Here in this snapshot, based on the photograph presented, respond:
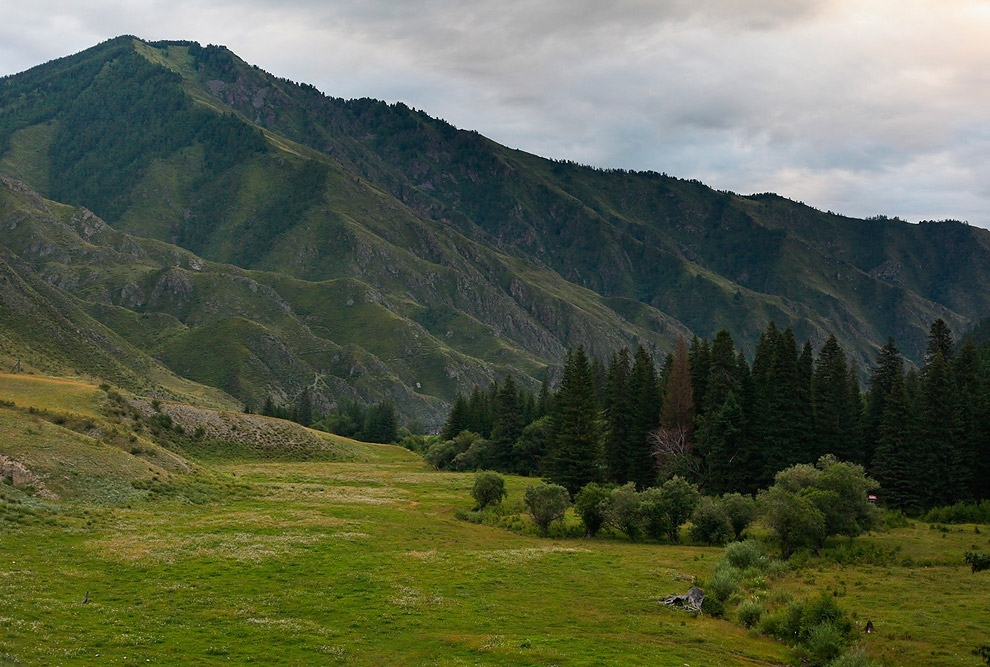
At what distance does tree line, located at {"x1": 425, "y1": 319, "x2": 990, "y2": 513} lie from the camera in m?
79.1

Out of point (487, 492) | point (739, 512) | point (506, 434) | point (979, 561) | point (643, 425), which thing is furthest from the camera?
point (506, 434)

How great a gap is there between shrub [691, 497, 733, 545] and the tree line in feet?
47.2

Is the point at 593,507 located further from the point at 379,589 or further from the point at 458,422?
the point at 458,422

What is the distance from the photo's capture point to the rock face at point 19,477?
184 feet

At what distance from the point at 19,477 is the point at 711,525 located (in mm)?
57825

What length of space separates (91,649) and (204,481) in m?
52.2

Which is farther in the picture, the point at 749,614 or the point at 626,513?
the point at 626,513

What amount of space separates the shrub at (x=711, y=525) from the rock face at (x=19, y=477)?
177 feet

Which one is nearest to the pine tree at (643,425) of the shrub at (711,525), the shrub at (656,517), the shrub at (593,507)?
the shrub at (593,507)

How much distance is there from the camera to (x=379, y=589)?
41375 mm

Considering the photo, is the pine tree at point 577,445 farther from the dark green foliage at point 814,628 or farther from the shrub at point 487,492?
the dark green foliage at point 814,628

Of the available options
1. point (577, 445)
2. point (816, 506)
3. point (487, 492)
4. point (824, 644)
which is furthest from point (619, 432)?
point (824, 644)

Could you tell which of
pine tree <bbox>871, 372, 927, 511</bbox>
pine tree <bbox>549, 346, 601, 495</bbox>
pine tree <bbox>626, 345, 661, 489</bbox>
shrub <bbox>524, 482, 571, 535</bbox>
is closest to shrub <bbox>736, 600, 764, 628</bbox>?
shrub <bbox>524, 482, 571, 535</bbox>

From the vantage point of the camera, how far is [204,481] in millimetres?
77812
